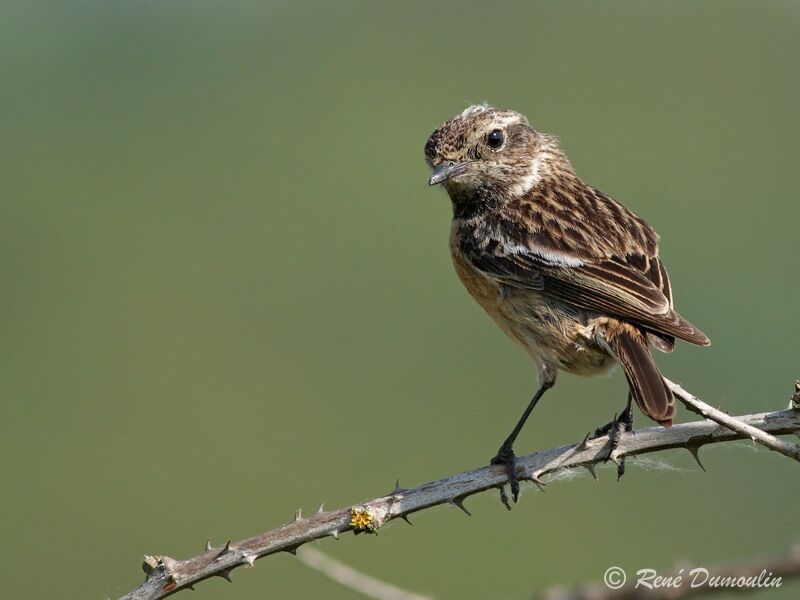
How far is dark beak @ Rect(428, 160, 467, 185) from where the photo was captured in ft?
22.1

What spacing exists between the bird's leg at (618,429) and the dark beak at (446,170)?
59.1 inches

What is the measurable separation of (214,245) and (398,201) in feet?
13.0

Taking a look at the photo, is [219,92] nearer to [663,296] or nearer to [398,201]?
[398,201]

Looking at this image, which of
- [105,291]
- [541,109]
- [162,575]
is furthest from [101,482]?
[541,109]

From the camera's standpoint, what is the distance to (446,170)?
6.83m

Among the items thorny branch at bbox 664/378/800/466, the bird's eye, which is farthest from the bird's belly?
thorny branch at bbox 664/378/800/466

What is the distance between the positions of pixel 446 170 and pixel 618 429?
6.00ft

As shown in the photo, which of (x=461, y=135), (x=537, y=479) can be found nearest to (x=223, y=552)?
(x=537, y=479)

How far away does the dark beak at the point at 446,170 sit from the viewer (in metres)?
6.73

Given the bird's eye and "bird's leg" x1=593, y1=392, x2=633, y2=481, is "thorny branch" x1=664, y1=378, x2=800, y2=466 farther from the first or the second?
the bird's eye

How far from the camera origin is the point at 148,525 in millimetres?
16422

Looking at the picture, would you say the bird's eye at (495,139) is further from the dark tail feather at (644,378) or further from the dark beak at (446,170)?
the dark tail feather at (644,378)

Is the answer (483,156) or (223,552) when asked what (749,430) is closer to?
(223,552)

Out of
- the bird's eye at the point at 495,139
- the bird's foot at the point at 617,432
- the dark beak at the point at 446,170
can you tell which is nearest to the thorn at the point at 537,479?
the bird's foot at the point at 617,432
